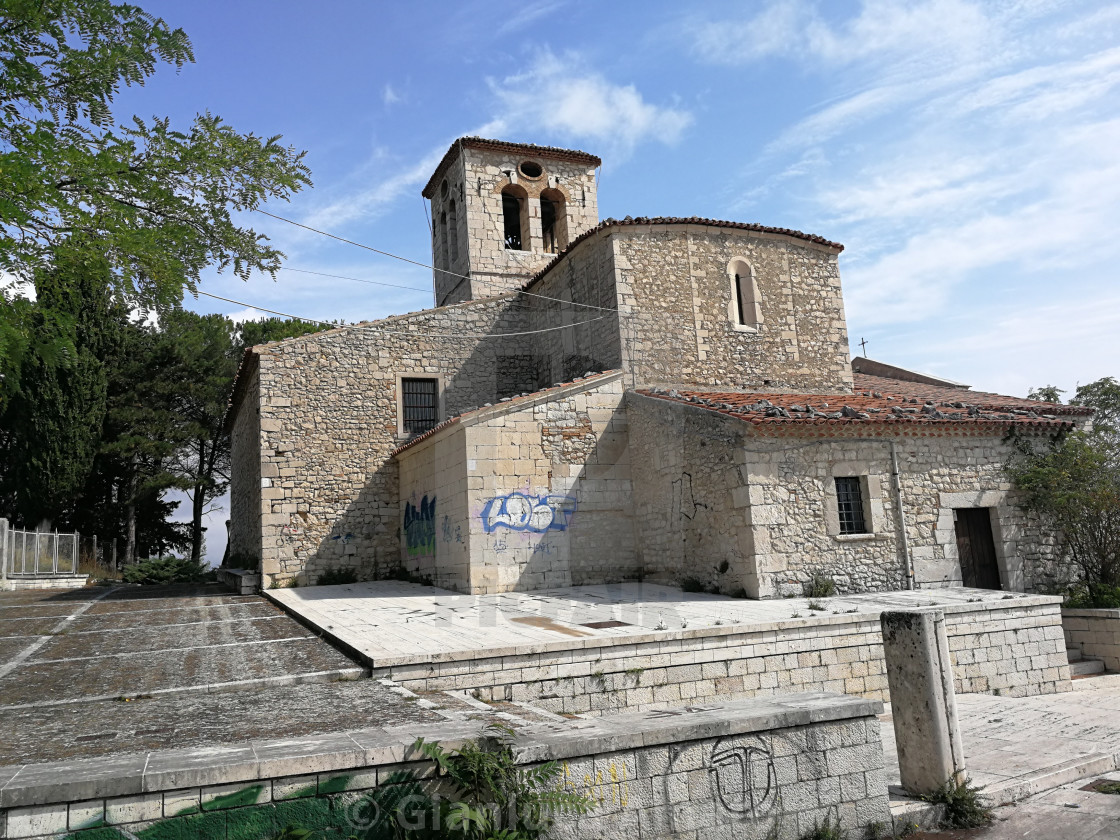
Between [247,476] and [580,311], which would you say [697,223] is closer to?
[580,311]

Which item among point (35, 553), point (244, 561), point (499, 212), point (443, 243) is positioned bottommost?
point (244, 561)

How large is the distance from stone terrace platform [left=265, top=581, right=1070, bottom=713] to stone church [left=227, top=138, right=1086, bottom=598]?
0.96 m

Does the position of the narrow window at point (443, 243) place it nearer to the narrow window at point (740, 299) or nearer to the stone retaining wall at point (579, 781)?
the narrow window at point (740, 299)

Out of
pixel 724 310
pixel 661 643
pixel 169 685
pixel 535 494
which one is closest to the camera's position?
pixel 169 685

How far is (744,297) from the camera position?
15.7 meters

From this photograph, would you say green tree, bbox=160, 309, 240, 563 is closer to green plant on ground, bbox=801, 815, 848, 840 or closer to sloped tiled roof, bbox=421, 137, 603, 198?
sloped tiled roof, bbox=421, 137, 603, 198

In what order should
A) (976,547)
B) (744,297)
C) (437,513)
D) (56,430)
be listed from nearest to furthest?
(976,547) → (437,513) → (744,297) → (56,430)

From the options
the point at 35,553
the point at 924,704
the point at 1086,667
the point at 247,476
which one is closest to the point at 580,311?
the point at 247,476

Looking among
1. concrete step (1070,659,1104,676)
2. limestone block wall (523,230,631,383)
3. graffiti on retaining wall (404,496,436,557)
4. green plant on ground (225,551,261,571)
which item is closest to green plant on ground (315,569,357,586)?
graffiti on retaining wall (404,496,436,557)

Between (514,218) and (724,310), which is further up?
(514,218)

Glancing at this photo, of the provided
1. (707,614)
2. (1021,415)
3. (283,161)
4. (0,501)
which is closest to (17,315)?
(283,161)

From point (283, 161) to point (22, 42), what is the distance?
5.94ft

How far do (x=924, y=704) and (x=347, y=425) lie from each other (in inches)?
503

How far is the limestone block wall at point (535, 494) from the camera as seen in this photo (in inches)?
506
